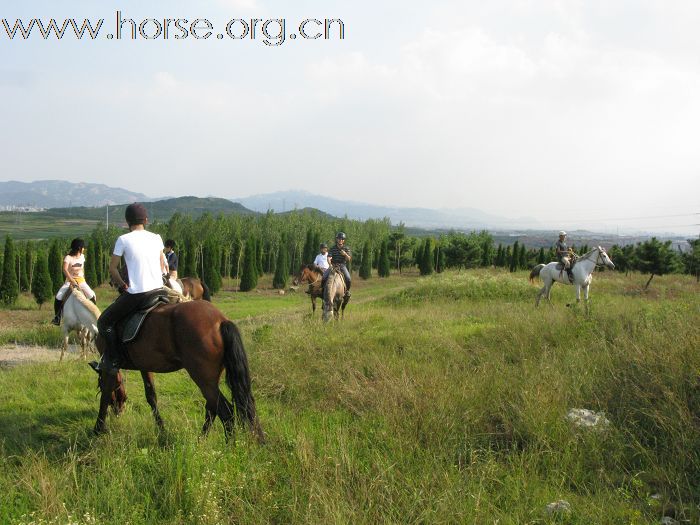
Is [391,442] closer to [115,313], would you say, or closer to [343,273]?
[115,313]

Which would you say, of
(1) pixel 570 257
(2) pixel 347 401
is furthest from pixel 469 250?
(2) pixel 347 401

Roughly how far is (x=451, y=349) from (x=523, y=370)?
1.72m

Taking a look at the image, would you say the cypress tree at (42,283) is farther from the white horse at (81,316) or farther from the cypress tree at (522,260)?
the cypress tree at (522,260)

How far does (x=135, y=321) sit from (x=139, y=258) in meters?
0.70

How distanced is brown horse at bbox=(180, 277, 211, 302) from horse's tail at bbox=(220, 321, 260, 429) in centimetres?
849

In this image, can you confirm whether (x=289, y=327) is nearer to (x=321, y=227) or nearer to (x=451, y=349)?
(x=451, y=349)

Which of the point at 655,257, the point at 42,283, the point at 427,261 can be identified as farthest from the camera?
the point at 427,261

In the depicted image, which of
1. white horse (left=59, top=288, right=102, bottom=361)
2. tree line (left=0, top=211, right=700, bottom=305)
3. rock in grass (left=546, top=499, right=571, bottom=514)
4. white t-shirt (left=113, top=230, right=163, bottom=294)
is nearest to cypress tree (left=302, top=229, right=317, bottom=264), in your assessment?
tree line (left=0, top=211, right=700, bottom=305)

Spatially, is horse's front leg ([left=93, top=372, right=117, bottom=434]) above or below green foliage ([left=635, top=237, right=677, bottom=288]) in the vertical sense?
below

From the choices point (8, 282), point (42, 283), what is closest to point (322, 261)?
point (42, 283)

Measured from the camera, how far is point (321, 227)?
52156 mm

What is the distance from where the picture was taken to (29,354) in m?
11.9

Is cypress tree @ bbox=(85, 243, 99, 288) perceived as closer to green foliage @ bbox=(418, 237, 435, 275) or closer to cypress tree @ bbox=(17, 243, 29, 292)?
cypress tree @ bbox=(17, 243, 29, 292)

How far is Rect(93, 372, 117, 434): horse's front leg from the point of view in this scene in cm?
560
